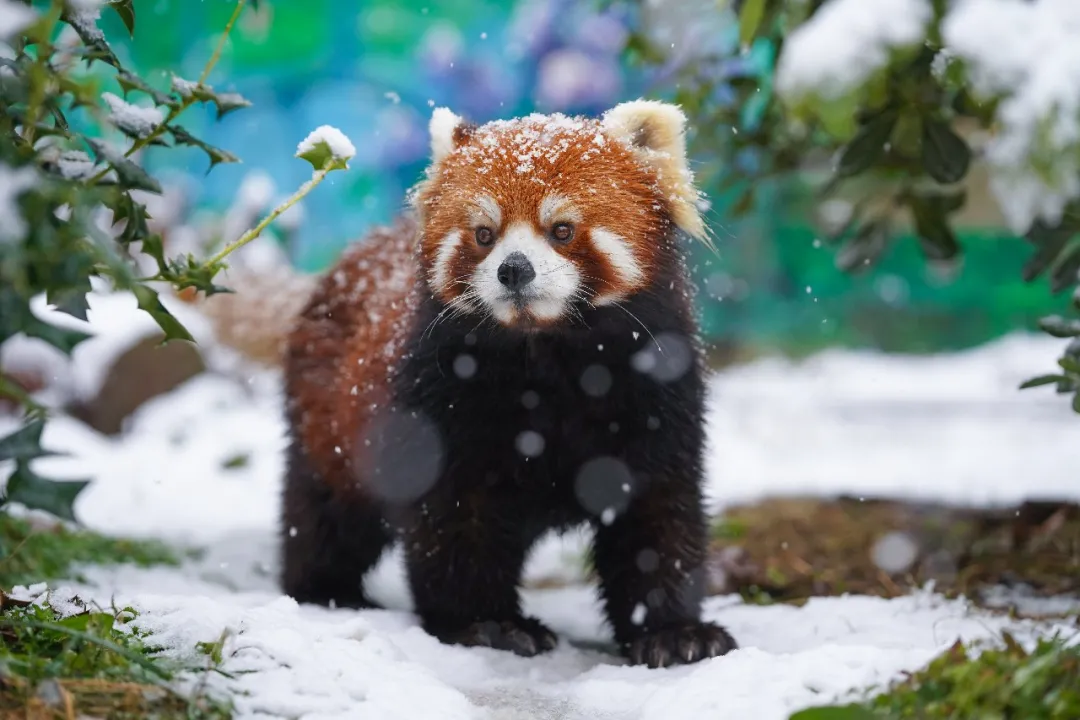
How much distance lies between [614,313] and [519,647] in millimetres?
948

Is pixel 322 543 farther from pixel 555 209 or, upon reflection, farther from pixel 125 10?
pixel 125 10

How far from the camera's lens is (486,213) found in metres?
2.73

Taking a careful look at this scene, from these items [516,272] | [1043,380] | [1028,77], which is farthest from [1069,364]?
[516,272]

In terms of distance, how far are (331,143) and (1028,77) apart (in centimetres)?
169

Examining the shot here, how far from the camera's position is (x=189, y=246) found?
10.5 m

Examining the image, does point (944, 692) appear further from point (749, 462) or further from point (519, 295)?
point (749, 462)

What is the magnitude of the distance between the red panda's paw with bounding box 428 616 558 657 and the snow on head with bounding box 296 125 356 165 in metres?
1.35

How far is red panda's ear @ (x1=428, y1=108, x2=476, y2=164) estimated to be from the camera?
10.1 feet

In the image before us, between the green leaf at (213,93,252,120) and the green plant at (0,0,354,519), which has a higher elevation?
the green leaf at (213,93,252,120)

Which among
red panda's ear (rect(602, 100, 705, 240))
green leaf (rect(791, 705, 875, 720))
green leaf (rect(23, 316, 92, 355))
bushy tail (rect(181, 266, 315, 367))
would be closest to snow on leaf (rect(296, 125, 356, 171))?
green leaf (rect(23, 316, 92, 355))

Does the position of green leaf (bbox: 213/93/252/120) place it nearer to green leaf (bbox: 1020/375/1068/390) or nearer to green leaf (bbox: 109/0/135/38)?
green leaf (bbox: 109/0/135/38)

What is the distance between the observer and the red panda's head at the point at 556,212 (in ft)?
8.68

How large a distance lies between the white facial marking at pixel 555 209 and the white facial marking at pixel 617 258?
0.26 ft

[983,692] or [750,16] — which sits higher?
[750,16]
